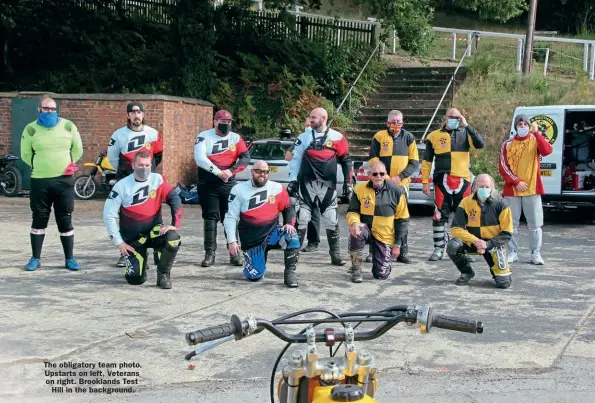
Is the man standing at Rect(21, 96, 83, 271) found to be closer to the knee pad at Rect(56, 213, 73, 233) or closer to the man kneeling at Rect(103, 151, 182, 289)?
the knee pad at Rect(56, 213, 73, 233)

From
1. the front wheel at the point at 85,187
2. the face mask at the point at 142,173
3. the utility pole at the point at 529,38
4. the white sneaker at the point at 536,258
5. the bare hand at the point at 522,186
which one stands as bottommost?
the front wheel at the point at 85,187

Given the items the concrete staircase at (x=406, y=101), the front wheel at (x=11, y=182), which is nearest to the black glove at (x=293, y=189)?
the front wheel at (x=11, y=182)

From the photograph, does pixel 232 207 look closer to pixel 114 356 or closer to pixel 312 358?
pixel 114 356

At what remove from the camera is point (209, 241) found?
1073 centimetres

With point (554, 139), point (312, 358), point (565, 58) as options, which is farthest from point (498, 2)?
point (312, 358)

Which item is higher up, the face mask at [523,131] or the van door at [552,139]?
the face mask at [523,131]

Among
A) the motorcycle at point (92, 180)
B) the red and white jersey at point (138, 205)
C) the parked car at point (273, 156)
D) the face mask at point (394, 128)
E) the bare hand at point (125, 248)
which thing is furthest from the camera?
the motorcycle at point (92, 180)

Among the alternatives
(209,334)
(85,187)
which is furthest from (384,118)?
(209,334)

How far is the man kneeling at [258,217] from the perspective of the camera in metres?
9.72

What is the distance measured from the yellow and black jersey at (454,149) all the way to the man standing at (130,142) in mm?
3462

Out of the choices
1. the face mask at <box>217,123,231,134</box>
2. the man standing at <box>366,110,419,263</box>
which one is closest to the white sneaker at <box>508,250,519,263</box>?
the man standing at <box>366,110,419,263</box>

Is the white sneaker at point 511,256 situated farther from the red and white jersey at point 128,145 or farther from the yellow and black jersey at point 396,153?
the red and white jersey at point 128,145

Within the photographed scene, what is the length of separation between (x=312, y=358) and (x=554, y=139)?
12722mm

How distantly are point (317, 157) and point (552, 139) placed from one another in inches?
237
